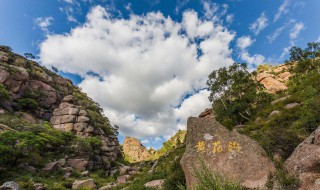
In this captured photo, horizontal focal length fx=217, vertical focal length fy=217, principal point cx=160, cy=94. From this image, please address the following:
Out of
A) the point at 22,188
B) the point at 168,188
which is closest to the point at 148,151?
the point at 22,188

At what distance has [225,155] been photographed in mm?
7359

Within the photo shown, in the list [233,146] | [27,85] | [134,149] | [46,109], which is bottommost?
[233,146]

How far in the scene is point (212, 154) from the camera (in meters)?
7.51

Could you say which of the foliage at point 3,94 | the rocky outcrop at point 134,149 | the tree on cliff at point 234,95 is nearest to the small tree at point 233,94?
the tree on cliff at point 234,95

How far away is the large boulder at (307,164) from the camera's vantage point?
5391 millimetres

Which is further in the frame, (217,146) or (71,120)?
(71,120)

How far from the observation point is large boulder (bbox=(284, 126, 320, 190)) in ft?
17.7

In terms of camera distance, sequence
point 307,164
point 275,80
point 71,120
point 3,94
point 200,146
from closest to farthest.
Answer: point 307,164 < point 200,146 < point 3,94 < point 71,120 < point 275,80

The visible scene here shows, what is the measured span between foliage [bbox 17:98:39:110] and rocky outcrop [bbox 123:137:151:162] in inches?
2034

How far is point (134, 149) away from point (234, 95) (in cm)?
7062

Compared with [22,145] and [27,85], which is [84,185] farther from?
[27,85]

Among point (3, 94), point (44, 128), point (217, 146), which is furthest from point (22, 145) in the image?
point (217, 146)

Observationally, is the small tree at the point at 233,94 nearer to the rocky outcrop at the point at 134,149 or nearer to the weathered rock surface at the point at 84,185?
the weathered rock surface at the point at 84,185

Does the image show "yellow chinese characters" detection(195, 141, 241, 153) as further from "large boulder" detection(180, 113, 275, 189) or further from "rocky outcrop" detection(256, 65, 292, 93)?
"rocky outcrop" detection(256, 65, 292, 93)
